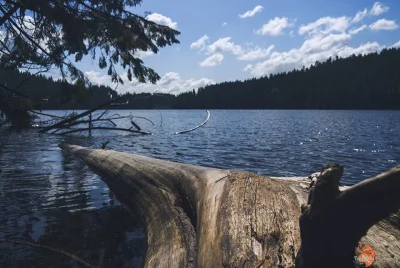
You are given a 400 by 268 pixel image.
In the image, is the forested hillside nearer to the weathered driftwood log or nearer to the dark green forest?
the dark green forest

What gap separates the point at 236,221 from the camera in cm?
232

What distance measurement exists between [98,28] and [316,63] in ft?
619

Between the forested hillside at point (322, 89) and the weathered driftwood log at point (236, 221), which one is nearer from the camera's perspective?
the weathered driftwood log at point (236, 221)

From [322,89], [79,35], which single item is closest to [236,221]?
[79,35]

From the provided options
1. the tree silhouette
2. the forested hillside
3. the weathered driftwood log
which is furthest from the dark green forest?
the weathered driftwood log

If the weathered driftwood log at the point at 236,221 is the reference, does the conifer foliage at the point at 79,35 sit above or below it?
above

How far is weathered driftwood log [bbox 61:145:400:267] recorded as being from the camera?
1.66 metres

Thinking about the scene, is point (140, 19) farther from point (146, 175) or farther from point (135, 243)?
point (135, 243)

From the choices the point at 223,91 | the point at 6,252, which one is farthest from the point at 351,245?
the point at 223,91

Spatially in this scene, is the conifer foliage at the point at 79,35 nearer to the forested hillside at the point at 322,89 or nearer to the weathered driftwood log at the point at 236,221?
the weathered driftwood log at the point at 236,221

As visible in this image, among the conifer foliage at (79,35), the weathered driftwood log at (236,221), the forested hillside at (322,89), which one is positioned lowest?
the weathered driftwood log at (236,221)

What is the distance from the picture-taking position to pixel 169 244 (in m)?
2.78

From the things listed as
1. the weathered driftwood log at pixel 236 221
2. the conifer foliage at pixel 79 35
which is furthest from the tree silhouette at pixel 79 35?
the weathered driftwood log at pixel 236 221

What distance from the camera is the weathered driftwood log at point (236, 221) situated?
1658 millimetres
